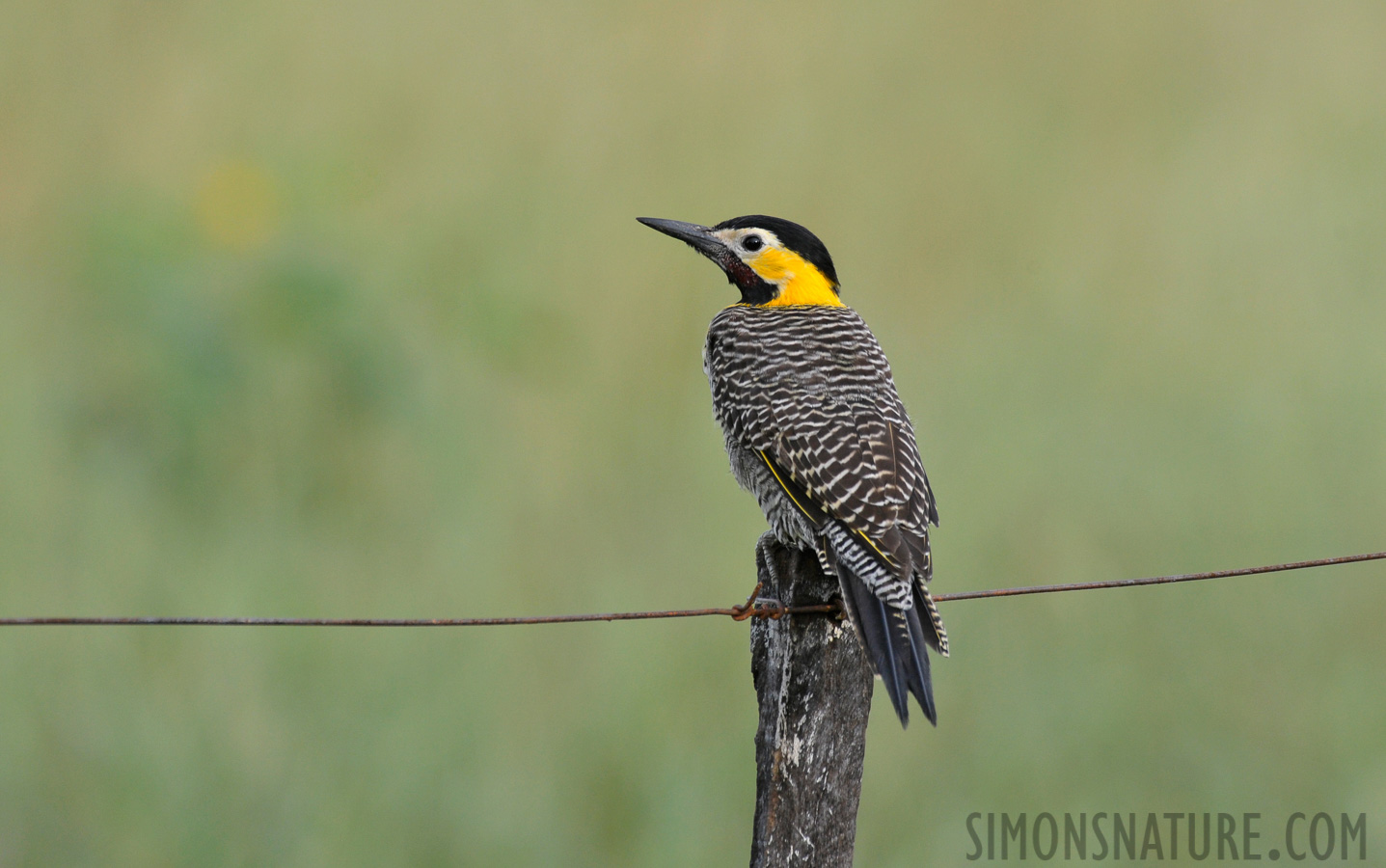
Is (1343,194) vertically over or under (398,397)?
over

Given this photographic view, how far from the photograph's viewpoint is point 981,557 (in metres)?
5.61

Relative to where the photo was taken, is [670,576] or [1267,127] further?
[1267,127]

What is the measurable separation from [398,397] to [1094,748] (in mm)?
2994

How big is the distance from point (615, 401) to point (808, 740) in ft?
10.8

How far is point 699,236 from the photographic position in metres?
5.51

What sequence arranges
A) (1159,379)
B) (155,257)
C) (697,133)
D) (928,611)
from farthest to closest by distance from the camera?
(697,133)
(1159,379)
(155,257)
(928,611)

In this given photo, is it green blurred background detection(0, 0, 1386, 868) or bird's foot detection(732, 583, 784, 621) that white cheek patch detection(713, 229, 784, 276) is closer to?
green blurred background detection(0, 0, 1386, 868)

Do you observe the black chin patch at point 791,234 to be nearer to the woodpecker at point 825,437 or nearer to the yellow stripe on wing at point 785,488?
the woodpecker at point 825,437

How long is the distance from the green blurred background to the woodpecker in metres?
0.95

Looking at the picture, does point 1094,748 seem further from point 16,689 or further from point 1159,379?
point 16,689

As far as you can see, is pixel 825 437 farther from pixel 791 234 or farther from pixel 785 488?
pixel 791 234

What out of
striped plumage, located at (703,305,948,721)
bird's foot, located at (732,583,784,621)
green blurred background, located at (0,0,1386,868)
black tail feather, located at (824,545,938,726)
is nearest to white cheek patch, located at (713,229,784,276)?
striped plumage, located at (703,305,948,721)

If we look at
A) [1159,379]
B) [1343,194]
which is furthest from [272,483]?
[1343,194]

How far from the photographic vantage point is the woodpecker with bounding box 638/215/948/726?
136 inches
